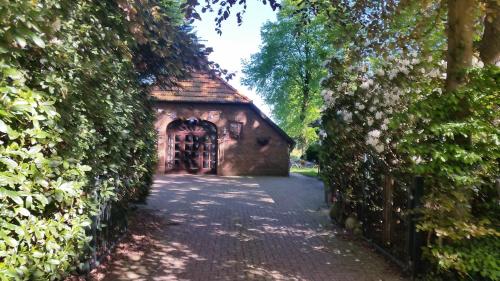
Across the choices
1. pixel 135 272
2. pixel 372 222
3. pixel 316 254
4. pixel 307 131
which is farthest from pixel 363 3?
pixel 307 131

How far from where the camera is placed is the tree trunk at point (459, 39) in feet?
17.0

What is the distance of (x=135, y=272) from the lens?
5.84 meters

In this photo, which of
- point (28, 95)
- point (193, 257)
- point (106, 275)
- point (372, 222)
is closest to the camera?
point (28, 95)

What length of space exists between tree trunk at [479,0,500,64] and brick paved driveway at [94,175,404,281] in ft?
10.4

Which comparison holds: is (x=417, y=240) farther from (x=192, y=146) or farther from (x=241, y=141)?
(x=192, y=146)

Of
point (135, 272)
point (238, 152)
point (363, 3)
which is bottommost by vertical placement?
point (135, 272)

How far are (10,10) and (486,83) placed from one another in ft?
13.7

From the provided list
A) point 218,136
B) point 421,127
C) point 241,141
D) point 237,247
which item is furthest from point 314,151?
point 421,127

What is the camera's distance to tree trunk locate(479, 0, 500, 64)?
558 cm

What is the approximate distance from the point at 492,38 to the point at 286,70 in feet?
102

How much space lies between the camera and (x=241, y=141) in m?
23.8

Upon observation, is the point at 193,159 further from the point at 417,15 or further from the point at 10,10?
the point at 10,10

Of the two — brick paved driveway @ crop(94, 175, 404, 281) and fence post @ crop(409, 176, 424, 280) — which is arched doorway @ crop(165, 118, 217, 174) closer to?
brick paved driveway @ crop(94, 175, 404, 281)

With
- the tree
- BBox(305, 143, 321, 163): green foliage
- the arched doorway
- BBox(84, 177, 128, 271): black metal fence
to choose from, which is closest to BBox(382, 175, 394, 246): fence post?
BBox(305, 143, 321, 163): green foliage
